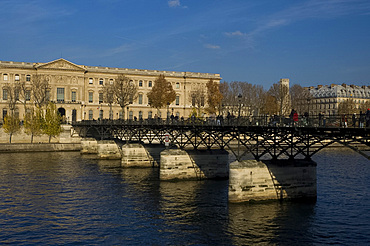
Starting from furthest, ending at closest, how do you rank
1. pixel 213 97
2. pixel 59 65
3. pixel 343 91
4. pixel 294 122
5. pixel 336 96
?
pixel 343 91, pixel 336 96, pixel 59 65, pixel 213 97, pixel 294 122

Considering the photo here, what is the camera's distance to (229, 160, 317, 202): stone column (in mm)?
32906

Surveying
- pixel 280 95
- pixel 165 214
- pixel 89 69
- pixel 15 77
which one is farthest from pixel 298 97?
pixel 165 214

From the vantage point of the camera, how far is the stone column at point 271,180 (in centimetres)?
3291

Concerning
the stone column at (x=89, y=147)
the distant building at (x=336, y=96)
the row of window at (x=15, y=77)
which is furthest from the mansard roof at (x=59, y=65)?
the distant building at (x=336, y=96)

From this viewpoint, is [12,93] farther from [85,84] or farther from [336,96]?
[336,96]

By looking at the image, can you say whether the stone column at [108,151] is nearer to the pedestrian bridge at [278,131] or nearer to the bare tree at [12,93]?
the pedestrian bridge at [278,131]

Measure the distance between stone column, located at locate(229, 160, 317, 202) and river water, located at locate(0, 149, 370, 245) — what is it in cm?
78

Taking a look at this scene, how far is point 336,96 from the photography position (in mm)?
159375

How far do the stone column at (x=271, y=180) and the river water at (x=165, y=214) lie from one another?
30.6 inches

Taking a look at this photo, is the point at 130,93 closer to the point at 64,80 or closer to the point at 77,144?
the point at 77,144

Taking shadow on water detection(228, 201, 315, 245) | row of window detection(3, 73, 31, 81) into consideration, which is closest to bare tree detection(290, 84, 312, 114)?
row of window detection(3, 73, 31, 81)

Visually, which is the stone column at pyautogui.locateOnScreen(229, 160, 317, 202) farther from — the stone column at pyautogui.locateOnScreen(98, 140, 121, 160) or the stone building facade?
the stone building facade

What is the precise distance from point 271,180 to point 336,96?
443ft

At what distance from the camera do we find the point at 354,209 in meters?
32.7
